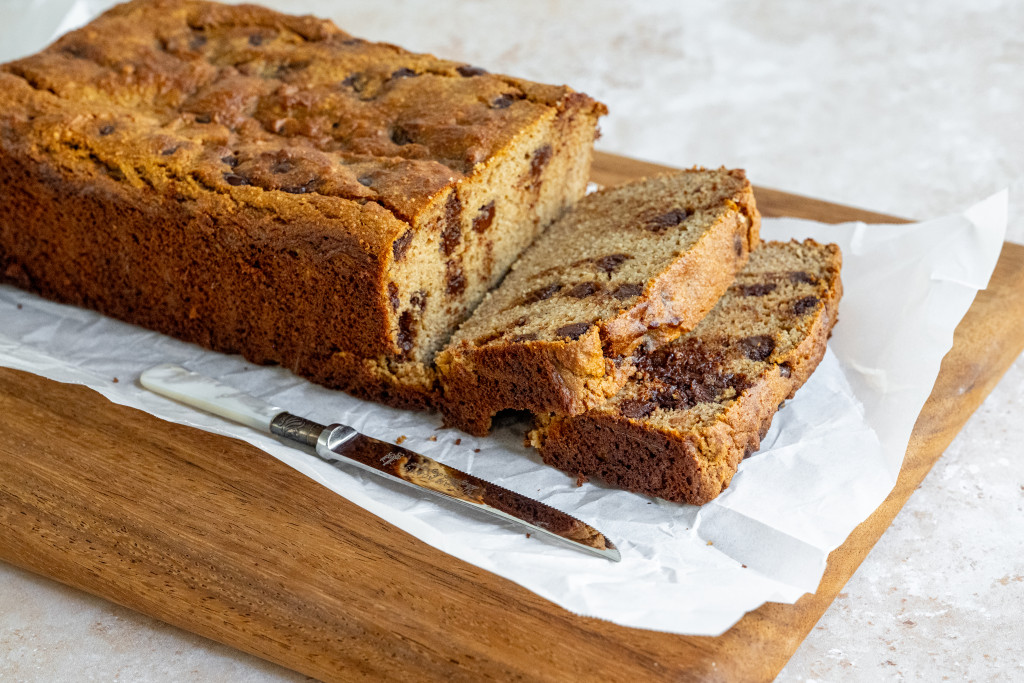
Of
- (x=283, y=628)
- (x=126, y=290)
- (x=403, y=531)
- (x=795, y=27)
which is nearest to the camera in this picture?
(x=283, y=628)

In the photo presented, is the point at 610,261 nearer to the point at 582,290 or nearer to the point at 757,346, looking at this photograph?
the point at 582,290

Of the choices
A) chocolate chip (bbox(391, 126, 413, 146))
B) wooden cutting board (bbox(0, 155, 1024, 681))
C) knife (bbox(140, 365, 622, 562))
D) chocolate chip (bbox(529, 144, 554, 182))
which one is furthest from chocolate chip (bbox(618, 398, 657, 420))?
chocolate chip (bbox(391, 126, 413, 146))

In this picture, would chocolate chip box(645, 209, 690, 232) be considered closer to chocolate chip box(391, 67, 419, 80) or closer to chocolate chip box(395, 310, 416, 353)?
chocolate chip box(395, 310, 416, 353)

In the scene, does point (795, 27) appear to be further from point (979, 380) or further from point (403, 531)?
point (403, 531)

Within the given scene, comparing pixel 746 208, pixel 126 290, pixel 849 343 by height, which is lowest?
pixel 126 290

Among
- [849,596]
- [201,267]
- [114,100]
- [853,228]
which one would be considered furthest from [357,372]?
[853,228]

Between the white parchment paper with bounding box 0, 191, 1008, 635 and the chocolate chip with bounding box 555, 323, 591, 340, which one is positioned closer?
the white parchment paper with bounding box 0, 191, 1008, 635

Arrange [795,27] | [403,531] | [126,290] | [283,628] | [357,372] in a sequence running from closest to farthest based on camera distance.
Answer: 1. [283,628]
2. [403,531]
3. [357,372]
4. [126,290]
5. [795,27]

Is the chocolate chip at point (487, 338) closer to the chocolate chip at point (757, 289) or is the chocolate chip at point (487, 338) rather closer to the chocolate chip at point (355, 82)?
the chocolate chip at point (757, 289)
